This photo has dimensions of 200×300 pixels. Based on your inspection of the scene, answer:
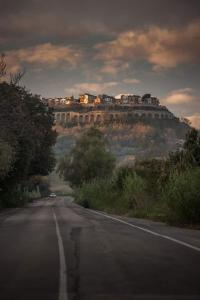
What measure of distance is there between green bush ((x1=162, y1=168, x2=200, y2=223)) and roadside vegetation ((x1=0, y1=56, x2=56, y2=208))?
17.9 m

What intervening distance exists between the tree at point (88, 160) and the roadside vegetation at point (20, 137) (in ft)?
84.4

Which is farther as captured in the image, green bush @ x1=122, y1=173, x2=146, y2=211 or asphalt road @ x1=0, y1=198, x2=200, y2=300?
green bush @ x1=122, y1=173, x2=146, y2=211

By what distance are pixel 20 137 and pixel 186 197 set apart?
34.1 metres

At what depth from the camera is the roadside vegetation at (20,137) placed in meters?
42.9

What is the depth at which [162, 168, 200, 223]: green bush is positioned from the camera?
78.3 ft

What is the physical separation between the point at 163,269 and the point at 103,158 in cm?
9204

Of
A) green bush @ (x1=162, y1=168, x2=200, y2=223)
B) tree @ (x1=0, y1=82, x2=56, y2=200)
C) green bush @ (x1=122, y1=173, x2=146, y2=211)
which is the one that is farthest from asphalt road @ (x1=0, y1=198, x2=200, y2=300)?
tree @ (x1=0, y1=82, x2=56, y2=200)

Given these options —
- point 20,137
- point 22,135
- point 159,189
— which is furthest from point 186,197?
point 20,137

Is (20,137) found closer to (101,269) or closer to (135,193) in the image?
(135,193)

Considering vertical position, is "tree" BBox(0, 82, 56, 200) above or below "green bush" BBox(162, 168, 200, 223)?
above

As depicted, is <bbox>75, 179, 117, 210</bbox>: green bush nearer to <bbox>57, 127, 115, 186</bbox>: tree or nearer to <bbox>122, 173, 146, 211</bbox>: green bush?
<bbox>122, 173, 146, 211</bbox>: green bush

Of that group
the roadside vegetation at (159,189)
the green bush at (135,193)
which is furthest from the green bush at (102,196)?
the green bush at (135,193)

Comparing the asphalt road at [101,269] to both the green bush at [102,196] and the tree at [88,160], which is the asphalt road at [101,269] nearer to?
the green bush at [102,196]

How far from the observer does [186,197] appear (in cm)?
2406
